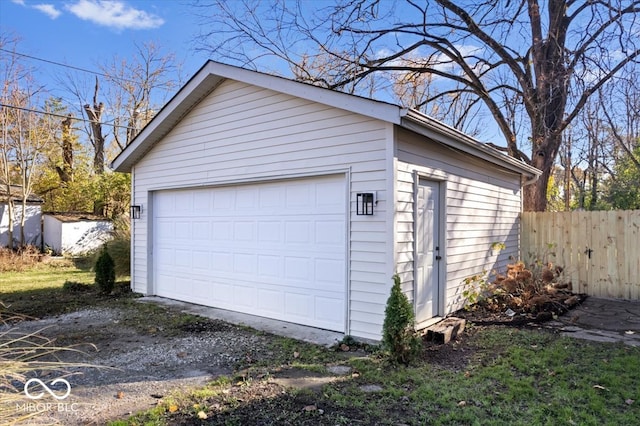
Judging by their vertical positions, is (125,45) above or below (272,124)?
above

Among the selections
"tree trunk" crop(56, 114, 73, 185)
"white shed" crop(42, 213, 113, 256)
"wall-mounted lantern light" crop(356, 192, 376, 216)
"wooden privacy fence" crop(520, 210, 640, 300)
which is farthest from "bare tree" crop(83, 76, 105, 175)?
"wooden privacy fence" crop(520, 210, 640, 300)

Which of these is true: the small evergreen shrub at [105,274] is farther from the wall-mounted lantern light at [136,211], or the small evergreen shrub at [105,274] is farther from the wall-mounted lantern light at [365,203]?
the wall-mounted lantern light at [365,203]

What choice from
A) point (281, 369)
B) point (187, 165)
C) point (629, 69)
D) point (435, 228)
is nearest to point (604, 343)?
point (435, 228)

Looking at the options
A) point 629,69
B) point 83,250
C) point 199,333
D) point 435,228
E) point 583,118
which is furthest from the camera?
point 83,250

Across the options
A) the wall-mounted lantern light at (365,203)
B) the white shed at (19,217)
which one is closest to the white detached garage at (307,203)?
the wall-mounted lantern light at (365,203)

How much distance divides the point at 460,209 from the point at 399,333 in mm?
3196

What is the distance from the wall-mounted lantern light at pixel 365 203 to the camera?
512cm

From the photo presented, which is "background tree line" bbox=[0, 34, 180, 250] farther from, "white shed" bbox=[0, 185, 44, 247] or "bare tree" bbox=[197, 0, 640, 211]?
"bare tree" bbox=[197, 0, 640, 211]

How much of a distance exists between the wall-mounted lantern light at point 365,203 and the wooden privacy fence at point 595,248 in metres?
5.32

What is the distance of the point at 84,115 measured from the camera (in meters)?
21.3

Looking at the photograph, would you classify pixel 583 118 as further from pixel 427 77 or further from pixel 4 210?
pixel 4 210

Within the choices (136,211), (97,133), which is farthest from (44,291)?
(97,133)

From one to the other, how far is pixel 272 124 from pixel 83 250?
14.4 meters

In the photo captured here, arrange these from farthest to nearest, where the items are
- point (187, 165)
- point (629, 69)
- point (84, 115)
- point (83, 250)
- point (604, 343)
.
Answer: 1. point (84, 115)
2. point (83, 250)
3. point (629, 69)
4. point (187, 165)
5. point (604, 343)
